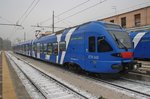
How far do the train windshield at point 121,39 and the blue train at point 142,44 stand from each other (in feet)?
29.9

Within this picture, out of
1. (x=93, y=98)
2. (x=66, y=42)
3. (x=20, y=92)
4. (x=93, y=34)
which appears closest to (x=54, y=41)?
(x=66, y=42)

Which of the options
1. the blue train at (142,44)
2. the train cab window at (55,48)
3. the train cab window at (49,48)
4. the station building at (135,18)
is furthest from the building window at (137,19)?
the train cab window at (55,48)

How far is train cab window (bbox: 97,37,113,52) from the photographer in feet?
36.3

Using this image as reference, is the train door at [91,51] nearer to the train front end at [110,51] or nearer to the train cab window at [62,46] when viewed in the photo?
the train front end at [110,51]

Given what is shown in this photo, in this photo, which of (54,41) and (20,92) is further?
(54,41)

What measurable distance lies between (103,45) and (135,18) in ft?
83.2

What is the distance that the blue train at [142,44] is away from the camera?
20.3 metres

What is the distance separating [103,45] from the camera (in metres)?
11.2

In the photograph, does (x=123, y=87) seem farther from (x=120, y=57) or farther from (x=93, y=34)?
(x=93, y=34)

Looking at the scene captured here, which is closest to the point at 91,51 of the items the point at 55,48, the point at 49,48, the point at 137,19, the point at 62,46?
the point at 62,46

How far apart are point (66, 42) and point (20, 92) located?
707 cm

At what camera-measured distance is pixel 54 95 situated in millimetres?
8562

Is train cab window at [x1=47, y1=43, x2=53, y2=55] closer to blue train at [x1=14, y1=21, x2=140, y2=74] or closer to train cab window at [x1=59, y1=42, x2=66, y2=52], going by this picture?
train cab window at [x1=59, y1=42, x2=66, y2=52]

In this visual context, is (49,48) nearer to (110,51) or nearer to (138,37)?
(138,37)
